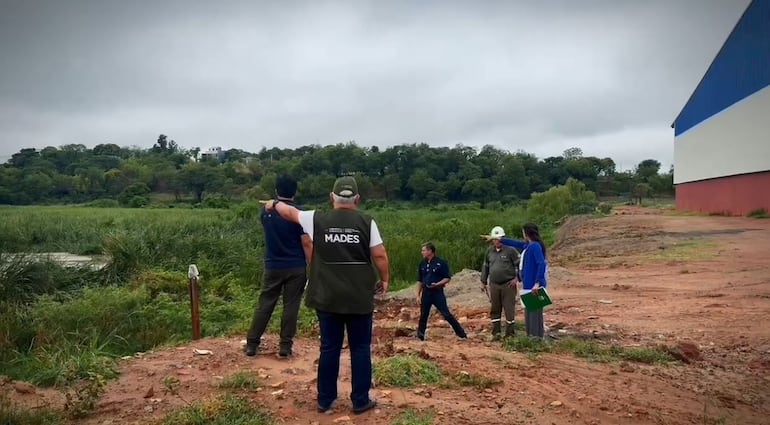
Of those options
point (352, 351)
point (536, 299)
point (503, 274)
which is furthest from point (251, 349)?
point (503, 274)

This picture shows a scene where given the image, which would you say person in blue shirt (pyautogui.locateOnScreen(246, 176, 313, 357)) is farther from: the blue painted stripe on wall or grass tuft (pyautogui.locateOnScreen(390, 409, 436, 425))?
the blue painted stripe on wall

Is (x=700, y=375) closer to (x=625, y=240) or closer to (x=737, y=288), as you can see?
(x=737, y=288)

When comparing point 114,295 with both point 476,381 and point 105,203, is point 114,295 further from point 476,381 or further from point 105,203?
point 105,203

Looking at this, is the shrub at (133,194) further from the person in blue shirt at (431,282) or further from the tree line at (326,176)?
the person in blue shirt at (431,282)

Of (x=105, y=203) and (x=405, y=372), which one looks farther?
(x=105, y=203)

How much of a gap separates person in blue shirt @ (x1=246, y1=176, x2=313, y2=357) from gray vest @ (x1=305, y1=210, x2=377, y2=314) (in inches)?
53.4

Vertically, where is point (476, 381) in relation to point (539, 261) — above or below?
below

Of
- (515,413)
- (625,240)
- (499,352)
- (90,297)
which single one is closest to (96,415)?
(515,413)

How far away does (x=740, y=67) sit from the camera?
32.5m

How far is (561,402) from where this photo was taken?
532 centimetres

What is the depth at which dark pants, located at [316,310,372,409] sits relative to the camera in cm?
465

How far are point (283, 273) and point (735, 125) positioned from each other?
1326 inches

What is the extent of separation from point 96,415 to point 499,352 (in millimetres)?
4376

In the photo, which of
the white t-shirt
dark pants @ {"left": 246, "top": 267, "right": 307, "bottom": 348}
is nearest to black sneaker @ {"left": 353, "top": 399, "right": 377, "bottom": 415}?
the white t-shirt
